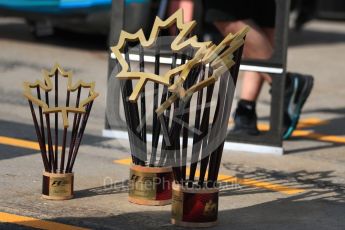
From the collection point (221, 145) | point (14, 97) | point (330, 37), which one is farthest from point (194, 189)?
point (330, 37)

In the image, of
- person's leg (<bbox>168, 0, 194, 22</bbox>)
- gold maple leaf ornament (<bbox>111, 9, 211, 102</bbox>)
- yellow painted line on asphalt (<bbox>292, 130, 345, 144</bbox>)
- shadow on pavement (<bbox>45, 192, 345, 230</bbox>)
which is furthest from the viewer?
person's leg (<bbox>168, 0, 194, 22</bbox>)

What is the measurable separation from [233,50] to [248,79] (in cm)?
238

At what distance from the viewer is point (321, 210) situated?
516 centimetres

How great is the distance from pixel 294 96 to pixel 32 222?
295 centimetres

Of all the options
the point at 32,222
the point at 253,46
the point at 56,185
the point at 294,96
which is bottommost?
the point at 32,222

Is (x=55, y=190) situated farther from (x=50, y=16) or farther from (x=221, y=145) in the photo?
(x=50, y=16)

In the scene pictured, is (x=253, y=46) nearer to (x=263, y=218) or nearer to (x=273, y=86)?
(x=273, y=86)

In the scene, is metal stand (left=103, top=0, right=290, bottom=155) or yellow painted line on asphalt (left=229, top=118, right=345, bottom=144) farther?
yellow painted line on asphalt (left=229, top=118, right=345, bottom=144)

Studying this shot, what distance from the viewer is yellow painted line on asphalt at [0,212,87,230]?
465 cm

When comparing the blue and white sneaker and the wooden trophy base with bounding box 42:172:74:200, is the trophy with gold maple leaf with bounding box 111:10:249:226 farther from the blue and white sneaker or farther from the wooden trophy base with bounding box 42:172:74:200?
the blue and white sneaker

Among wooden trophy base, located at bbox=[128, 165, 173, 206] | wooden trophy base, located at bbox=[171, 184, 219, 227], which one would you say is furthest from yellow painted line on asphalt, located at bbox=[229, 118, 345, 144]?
wooden trophy base, located at bbox=[171, 184, 219, 227]

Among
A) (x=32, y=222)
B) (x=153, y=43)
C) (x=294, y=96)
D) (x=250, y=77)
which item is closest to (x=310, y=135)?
(x=294, y=96)

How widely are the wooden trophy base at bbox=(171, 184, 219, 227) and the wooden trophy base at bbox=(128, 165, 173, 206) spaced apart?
0.29 m

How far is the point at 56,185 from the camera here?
16.5 feet
